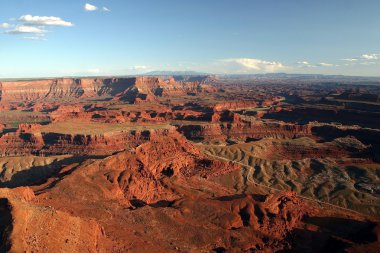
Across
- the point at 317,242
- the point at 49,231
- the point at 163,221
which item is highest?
the point at 49,231

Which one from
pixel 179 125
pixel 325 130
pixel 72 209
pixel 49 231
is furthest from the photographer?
pixel 179 125

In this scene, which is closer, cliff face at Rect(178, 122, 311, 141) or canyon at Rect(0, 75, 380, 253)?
canyon at Rect(0, 75, 380, 253)

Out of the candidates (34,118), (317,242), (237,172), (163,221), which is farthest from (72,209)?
(34,118)

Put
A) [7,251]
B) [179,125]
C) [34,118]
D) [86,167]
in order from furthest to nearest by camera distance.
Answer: [34,118] → [179,125] → [86,167] → [7,251]

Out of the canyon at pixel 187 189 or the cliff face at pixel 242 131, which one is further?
the cliff face at pixel 242 131

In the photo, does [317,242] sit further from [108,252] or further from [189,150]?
[189,150]

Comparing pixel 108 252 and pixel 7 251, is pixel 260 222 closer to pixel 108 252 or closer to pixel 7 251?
pixel 108 252

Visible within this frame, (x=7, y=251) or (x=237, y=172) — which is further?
(x=237, y=172)

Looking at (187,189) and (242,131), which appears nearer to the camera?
(187,189)

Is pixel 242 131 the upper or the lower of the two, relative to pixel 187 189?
upper

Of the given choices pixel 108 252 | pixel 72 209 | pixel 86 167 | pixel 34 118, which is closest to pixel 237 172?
pixel 86 167

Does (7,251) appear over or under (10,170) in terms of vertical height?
over
